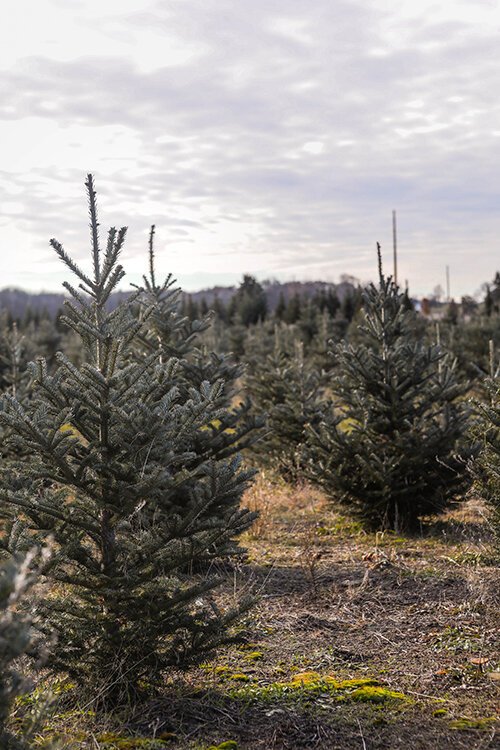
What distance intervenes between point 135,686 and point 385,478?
4273 mm

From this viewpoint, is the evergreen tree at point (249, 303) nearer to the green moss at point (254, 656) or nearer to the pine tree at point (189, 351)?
the pine tree at point (189, 351)

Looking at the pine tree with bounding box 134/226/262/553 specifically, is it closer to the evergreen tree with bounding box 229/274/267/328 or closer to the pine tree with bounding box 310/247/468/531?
the pine tree with bounding box 310/247/468/531

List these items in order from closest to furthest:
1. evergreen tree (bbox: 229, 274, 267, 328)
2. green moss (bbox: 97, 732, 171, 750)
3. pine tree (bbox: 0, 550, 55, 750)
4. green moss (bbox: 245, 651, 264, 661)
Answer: pine tree (bbox: 0, 550, 55, 750) < green moss (bbox: 97, 732, 171, 750) < green moss (bbox: 245, 651, 264, 661) < evergreen tree (bbox: 229, 274, 267, 328)

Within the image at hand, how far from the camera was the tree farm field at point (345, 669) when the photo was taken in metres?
3.67

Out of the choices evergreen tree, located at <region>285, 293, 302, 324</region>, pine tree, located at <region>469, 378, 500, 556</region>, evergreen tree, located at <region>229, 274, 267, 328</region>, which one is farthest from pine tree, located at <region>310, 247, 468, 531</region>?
evergreen tree, located at <region>229, 274, 267, 328</region>

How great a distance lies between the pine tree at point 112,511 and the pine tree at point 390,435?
3982mm

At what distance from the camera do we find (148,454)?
378cm

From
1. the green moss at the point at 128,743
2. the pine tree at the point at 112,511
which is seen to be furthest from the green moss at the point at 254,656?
the green moss at the point at 128,743

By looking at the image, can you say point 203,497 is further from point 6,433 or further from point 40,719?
point 6,433

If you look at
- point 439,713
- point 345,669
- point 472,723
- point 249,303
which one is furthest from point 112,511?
point 249,303

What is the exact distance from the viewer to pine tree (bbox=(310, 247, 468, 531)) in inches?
306

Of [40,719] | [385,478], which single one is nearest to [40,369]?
[40,719]

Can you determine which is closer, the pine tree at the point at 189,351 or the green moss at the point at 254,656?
the green moss at the point at 254,656

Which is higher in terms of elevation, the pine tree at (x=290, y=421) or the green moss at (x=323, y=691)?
the pine tree at (x=290, y=421)
